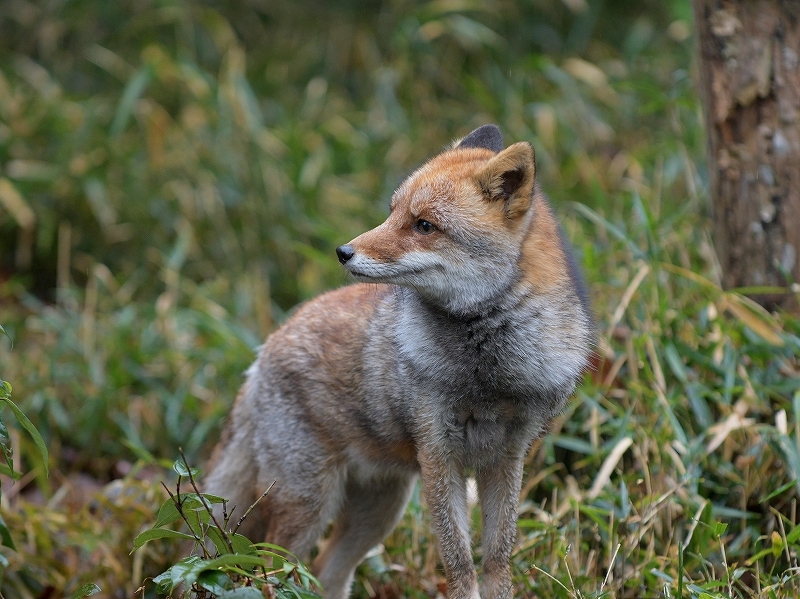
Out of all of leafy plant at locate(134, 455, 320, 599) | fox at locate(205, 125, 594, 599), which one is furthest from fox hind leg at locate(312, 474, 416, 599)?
leafy plant at locate(134, 455, 320, 599)

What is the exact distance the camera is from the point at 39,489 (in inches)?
245

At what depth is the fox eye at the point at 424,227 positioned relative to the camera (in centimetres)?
391

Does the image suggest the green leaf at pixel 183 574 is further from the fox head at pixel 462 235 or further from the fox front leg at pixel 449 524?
the fox head at pixel 462 235

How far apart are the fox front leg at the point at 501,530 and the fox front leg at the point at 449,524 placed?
0.13m

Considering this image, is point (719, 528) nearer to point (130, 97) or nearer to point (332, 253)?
point (332, 253)

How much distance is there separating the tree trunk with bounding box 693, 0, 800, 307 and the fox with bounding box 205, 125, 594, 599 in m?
1.82

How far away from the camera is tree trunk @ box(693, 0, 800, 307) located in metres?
5.41

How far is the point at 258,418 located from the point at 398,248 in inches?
55.4

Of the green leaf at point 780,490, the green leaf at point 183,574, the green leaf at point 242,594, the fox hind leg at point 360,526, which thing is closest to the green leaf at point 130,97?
the fox hind leg at point 360,526

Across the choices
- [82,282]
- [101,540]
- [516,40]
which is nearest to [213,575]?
[101,540]

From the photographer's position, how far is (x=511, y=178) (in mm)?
3930

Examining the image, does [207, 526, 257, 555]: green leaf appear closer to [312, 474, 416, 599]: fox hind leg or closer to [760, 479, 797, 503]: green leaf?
[312, 474, 416, 599]: fox hind leg

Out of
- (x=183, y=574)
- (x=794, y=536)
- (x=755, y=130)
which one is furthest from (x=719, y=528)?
(x=755, y=130)

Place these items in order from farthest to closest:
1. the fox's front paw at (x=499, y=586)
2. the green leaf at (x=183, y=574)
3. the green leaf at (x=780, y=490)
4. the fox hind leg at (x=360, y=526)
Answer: the fox hind leg at (x=360, y=526) < the green leaf at (x=780, y=490) < the fox's front paw at (x=499, y=586) < the green leaf at (x=183, y=574)
